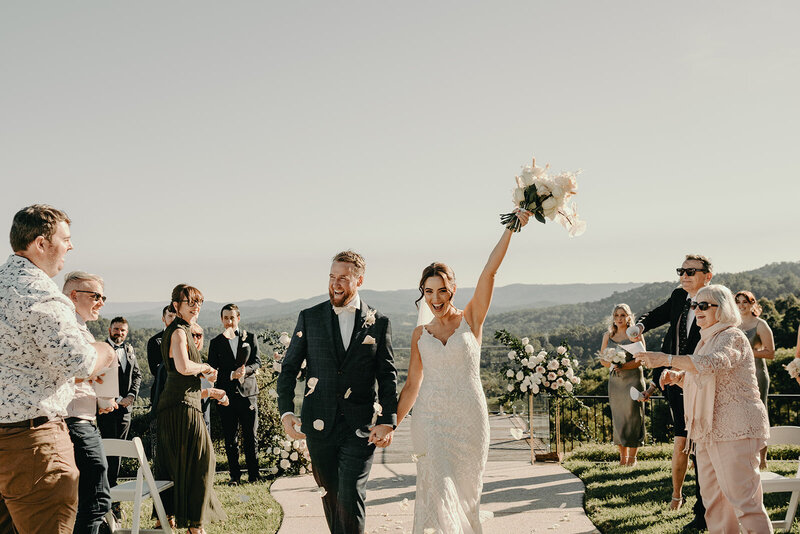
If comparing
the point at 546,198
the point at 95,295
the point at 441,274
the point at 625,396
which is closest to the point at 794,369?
the point at 625,396

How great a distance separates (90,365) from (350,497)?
1.85 metres

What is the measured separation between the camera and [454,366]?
4727 millimetres

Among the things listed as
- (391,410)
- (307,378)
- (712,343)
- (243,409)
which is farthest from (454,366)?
(243,409)

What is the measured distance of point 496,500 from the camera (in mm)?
7445

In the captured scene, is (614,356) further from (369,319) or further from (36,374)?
(36,374)

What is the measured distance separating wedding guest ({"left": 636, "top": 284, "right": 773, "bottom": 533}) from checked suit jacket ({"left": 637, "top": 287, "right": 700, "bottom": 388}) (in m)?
1.08

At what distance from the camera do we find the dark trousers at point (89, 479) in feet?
14.6

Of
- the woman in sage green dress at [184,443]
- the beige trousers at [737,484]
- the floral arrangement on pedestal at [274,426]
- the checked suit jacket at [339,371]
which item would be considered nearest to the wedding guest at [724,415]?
the beige trousers at [737,484]

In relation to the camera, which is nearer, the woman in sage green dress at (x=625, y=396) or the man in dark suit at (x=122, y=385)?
the man in dark suit at (x=122, y=385)

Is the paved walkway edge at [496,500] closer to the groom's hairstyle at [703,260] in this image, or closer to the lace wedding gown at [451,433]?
the lace wedding gown at [451,433]

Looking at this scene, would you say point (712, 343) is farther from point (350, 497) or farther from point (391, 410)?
point (350, 497)

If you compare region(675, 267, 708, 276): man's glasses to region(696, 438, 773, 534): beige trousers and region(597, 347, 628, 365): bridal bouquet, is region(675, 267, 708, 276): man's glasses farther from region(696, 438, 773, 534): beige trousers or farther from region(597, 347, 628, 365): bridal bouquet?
region(597, 347, 628, 365): bridal bouquet

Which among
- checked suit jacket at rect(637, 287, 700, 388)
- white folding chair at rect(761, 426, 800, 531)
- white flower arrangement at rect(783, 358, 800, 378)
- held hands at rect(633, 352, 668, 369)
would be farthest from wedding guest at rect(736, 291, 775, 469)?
held hands at rect(633, 352, 668, 369)

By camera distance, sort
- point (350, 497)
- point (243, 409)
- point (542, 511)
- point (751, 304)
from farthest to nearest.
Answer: point (243, 409) → point (751, 304) → point (542, 511) → point (350, 497)
